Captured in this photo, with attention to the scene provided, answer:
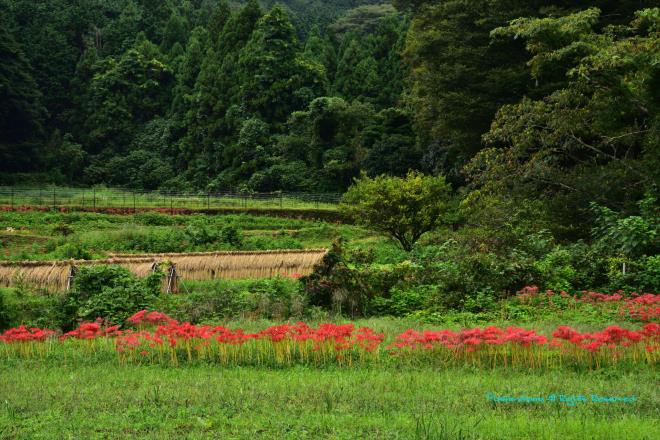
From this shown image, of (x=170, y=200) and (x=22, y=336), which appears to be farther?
(x=170, y=200)

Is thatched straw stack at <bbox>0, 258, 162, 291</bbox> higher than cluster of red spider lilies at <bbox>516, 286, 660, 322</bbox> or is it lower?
lower

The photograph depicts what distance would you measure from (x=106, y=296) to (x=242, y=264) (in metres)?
4.91

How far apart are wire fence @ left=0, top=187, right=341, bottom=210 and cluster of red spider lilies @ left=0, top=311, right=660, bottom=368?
31824 mm

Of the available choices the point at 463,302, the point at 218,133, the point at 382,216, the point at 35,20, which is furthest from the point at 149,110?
the point at 463,302

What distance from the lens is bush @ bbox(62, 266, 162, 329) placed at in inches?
489

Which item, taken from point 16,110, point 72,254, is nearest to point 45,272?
point 72,254

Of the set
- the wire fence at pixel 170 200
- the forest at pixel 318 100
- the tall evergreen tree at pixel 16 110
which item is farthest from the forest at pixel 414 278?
the tall evergreen tree at pixel 16 110

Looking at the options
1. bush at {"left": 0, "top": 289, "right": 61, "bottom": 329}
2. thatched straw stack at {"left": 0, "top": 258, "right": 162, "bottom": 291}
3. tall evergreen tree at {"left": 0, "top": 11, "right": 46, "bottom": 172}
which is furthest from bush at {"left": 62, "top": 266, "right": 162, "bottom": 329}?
tall evergreen tree at {"left": 0, "top": 11, "right": 46, "bottom": 172}

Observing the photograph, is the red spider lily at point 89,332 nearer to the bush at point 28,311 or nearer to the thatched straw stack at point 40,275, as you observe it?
the bush at point 28,311

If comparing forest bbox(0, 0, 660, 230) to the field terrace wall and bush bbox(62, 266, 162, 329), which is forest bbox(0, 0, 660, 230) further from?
bush bbox(62, 266, 162, 329)

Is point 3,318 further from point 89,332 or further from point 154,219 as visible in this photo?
point 154,219

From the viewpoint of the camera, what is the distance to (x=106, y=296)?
1269 centimetres

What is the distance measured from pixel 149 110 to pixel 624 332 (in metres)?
64.7

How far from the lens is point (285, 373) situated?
884cm
